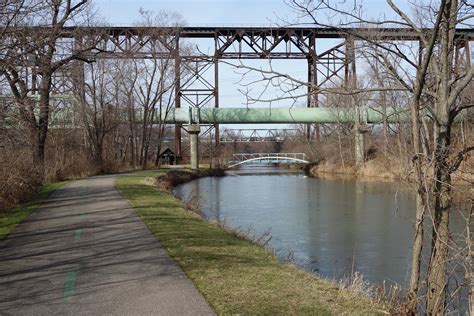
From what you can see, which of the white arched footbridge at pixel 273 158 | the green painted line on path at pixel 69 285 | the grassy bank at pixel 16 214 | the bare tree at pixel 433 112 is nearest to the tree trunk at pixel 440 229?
the bare tree at pixel 433 112

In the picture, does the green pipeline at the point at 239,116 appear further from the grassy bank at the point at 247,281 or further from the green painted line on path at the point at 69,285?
the green painted line on path at the point at 69,285

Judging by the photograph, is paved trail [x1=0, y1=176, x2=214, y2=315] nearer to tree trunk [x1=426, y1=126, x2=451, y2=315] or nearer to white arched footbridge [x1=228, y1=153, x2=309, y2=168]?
tree trunk [x1=426, y1=126, x2=451, y2=315]

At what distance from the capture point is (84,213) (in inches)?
614

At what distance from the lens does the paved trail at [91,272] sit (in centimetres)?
641

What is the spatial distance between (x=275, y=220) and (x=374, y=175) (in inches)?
1121

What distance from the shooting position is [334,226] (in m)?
19.5

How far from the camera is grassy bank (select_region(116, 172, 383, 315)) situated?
21.6 feet

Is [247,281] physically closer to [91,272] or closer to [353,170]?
[91,272]

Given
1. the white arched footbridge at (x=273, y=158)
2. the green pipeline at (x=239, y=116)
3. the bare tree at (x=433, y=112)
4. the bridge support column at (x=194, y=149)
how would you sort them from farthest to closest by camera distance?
1. the white arched footbridge at (x=273, y=158)
2. the green pipeline at (x=239, y=116)
3. the bridge support column at (x=194, y=149)
4. the bare tree at (x=433, y=112)

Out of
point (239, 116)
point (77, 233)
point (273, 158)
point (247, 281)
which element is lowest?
point (247, 281)

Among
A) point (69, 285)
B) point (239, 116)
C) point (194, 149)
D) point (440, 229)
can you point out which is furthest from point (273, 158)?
point (440, 229)

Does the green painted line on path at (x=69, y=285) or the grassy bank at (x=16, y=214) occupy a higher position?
the grassy bank at (x=16, y=214)

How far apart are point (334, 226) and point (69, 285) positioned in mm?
13524

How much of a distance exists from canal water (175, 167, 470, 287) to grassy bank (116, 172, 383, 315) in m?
1.55
